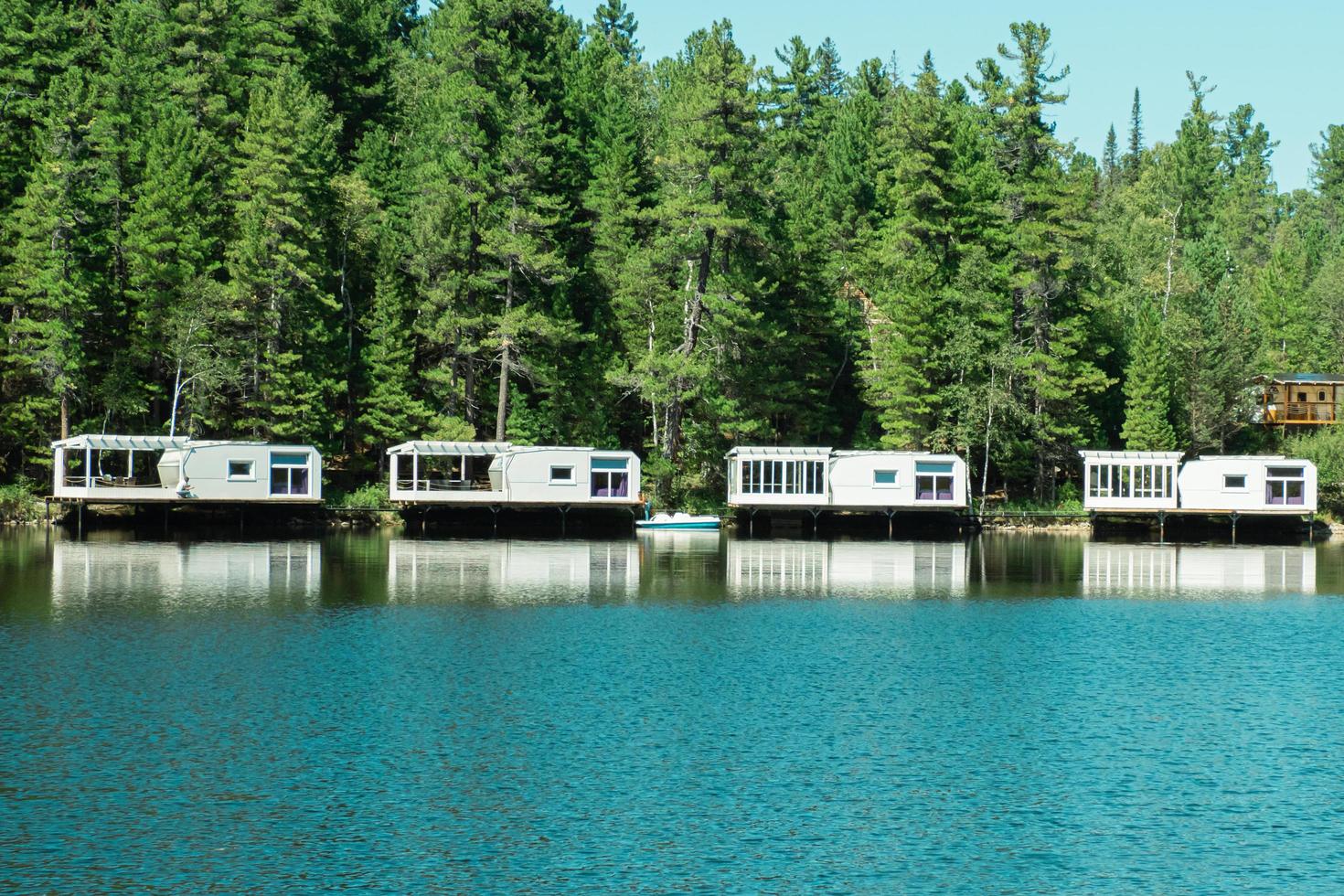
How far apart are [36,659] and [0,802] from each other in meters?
11.8

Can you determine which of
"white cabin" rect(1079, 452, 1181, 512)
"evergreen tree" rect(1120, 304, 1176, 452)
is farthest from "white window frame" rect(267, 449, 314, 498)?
"evergreen tree" rect(1120, 304, 1176, 452)

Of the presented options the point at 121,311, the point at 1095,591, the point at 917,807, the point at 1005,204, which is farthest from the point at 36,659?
the point at 1005,204

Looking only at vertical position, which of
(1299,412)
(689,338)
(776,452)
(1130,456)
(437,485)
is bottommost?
(437,485)

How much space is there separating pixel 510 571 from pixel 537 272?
2390 cm

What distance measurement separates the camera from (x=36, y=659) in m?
34.2

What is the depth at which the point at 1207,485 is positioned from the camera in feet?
244

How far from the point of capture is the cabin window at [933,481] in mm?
73812

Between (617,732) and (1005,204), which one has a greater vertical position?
(1005,204)

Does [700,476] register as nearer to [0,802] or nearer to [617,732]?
[617,732]

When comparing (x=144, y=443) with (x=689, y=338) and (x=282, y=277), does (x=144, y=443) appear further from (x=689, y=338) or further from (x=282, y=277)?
(x=689, y=338)

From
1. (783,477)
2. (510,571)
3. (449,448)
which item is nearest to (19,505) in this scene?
(449,448)

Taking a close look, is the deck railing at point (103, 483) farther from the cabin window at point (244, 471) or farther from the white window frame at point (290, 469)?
the white window frame at point (290, 469)

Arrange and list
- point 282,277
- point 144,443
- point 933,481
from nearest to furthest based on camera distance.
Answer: point 144,443 → point 282,277 → point 933,481

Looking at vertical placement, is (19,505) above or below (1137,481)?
below
